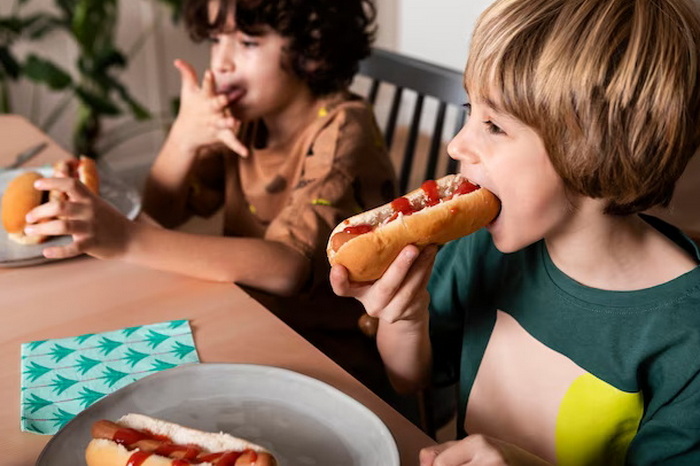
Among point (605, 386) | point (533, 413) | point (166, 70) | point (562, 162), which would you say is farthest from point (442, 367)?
point (166, 70)

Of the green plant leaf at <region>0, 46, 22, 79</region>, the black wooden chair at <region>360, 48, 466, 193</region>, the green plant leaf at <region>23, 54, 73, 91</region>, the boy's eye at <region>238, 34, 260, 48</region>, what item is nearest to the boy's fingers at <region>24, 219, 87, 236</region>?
the boy's eye at <region>238, 34, 260, 48</region>

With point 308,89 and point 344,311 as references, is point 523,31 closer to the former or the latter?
point 344,311

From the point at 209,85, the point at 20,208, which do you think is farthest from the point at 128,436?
the point at 209,85

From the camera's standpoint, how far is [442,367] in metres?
1.30

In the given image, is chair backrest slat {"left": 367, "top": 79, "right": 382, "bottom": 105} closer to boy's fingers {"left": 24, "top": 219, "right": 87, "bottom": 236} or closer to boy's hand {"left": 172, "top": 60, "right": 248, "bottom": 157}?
boy's hand {"left": 172, "top": 60, "right": 248, "bottom": 157}

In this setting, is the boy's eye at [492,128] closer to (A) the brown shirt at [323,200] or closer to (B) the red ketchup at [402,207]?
(B) the red ketchup at [402,207]

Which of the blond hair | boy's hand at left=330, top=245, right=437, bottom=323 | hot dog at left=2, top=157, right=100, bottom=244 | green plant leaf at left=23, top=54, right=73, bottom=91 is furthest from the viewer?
green plant leaf at left=23, top=54, right=73, bottom=91

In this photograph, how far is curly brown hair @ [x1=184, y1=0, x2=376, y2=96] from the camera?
1.63 metres

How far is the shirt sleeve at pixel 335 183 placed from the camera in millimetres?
1405

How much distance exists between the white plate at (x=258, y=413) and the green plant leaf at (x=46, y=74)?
2666 mm

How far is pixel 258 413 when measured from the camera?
92cm

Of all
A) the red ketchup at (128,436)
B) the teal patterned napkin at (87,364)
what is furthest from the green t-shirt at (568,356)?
the red ketchup at (128,436)

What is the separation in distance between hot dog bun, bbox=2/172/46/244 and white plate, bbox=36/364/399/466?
0.53m

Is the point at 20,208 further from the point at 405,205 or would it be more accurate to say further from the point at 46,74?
the point at 46,74
